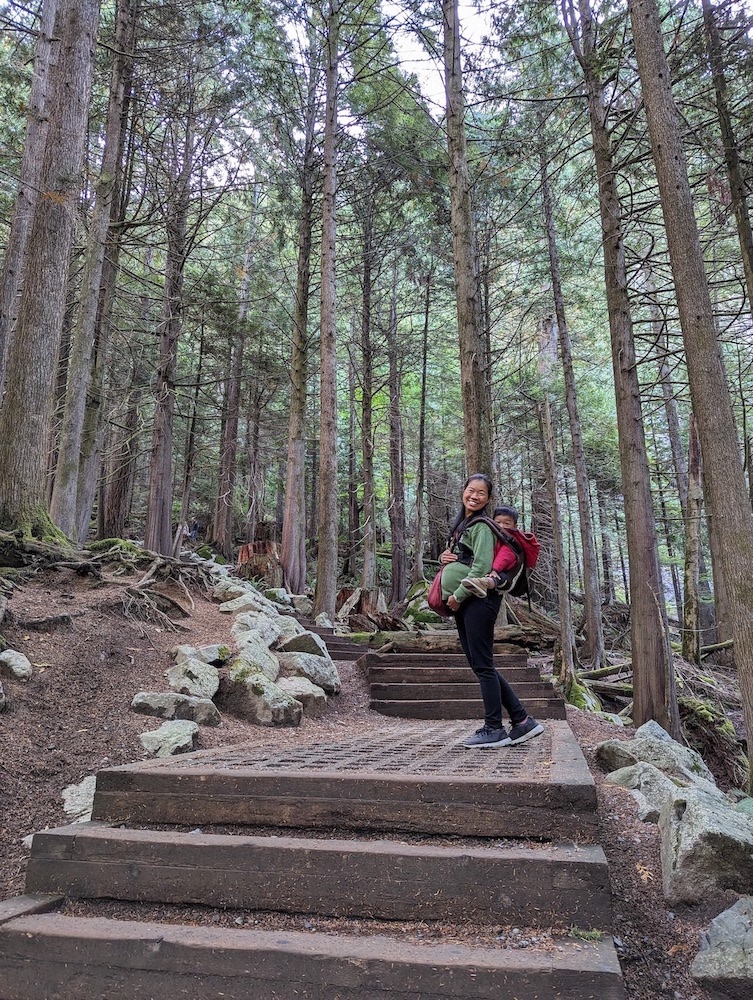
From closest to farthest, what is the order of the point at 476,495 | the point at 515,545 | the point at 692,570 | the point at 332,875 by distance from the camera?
the point at 332,875
the point at 515,545
the point at 476,495
the point at 692,570

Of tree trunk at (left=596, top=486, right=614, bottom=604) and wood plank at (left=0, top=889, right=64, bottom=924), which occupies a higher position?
tree trunk at (left=596, top=486, right=614, bottom=604)

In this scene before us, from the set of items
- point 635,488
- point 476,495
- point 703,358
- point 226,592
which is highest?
point 703,358

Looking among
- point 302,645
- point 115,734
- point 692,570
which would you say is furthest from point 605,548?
point 115,734

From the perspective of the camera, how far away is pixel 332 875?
267cm

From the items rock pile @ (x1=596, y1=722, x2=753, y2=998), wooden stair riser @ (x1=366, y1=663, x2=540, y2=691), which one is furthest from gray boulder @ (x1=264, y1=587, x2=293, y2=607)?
rock pile @ (x1=596, y1=722, x2=753, y2=998)

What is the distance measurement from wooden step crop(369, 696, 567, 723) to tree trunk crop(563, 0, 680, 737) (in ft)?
5.22

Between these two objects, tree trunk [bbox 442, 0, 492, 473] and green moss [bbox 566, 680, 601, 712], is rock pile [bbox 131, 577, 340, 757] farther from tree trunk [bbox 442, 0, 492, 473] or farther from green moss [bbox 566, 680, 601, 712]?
tree trunk [bbox 442, 0, 492, 473]

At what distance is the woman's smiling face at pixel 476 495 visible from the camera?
Result: 14.9 feet

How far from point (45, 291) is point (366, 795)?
23.9 ft

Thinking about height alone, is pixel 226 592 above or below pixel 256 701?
above

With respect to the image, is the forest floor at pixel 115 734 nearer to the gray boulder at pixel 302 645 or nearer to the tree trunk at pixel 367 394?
the gray boulder at pixel 302 645

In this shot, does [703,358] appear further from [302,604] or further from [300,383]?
[300,383]

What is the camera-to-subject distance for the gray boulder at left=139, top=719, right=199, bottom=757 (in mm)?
4523

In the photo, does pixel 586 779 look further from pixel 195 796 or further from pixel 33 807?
pixel 33 807
